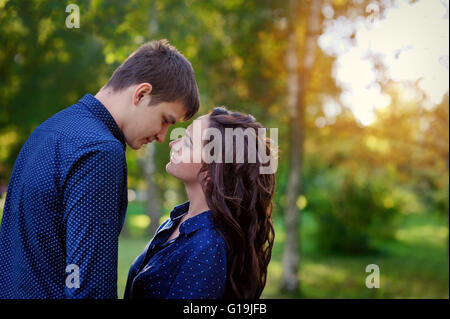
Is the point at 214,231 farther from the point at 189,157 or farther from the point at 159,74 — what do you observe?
the point at 159,74

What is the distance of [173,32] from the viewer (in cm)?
845

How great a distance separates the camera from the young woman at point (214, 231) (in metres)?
1.89

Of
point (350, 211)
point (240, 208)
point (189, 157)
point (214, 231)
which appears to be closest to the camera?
point (214, 231)

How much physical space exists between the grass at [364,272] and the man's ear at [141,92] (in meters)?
6.48

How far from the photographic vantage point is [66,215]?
1585mm

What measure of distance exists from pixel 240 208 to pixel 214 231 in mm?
188

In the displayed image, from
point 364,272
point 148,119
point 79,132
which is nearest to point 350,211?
point 364,272

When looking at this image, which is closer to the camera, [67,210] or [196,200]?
[67,210]

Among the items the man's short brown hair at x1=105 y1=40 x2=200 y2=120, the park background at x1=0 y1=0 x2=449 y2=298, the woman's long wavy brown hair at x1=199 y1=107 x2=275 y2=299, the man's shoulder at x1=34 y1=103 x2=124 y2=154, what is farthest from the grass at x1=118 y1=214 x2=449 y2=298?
the man's shoulder at x1=34 y1=103 x2=124 y2=154

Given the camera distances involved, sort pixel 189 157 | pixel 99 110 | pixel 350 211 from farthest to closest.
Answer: pixel 350 211 < pixel 189 157 < pixel 99 110

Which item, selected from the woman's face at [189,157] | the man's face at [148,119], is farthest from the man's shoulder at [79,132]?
the woman's face at [189,157]

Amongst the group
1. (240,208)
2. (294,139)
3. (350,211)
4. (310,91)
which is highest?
(310,91)

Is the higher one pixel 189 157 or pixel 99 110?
pixel 99 110

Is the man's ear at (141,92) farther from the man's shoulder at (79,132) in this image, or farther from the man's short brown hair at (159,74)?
the man's shoulder at (79,132)
